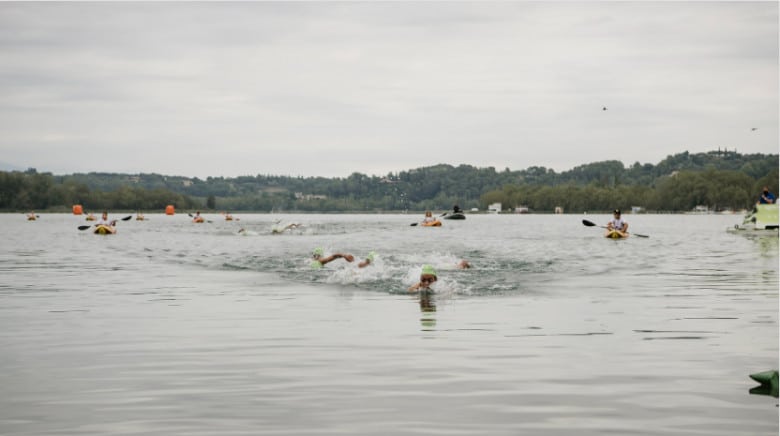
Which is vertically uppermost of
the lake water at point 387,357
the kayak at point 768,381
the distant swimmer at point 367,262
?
the distant swimmer at point 367,262

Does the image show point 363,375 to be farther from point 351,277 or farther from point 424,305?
point 351,277

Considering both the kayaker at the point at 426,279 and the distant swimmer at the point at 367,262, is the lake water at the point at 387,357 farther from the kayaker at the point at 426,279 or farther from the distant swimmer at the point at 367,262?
the distant swimmer at the point at 367,262

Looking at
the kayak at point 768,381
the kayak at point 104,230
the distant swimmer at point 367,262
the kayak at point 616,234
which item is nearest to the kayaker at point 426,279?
the distant swimmer at point 367,262

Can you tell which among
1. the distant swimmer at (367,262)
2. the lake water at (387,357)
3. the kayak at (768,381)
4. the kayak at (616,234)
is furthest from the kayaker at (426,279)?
the kayak at (616,234)

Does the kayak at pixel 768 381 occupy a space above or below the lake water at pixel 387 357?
above

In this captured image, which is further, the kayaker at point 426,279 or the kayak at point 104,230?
the kayak at point 104,230

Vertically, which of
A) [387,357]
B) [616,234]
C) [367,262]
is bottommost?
[387,357]

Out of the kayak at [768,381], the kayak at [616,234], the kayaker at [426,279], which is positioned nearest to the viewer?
the kayak at [768,381]

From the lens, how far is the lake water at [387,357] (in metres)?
8.59

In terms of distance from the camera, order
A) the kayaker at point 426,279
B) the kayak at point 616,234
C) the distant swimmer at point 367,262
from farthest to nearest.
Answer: the kayak at point 616,234 → the distant swimmer at point 367,262 → the kayaker at point 426,279

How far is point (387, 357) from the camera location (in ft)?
39.9

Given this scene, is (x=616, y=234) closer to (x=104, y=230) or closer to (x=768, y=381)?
(x=104, y=230)

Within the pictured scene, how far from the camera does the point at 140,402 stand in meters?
9.34

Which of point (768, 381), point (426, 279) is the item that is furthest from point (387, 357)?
point (426, 279)
